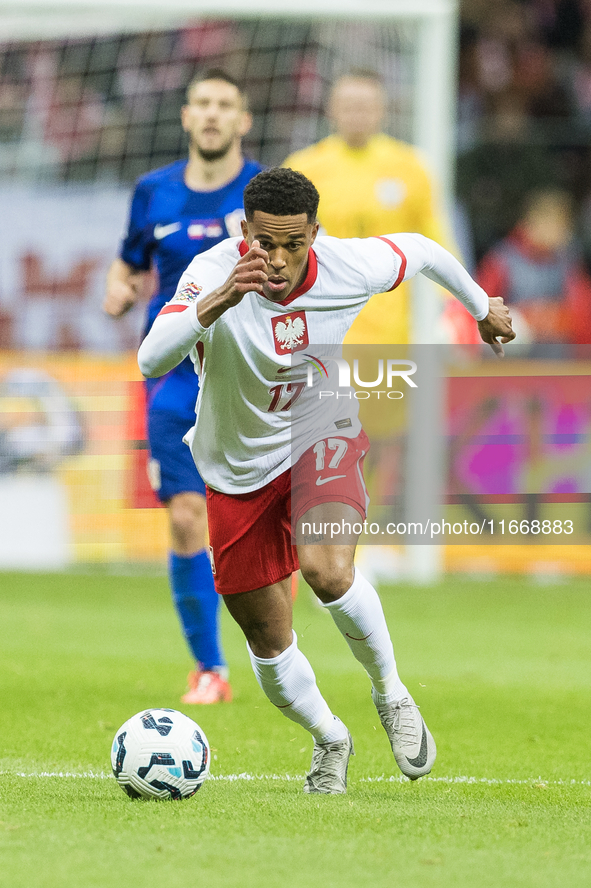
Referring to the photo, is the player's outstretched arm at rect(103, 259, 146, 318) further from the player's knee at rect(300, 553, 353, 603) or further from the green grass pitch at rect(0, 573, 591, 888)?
the player's knee at rect(300, 553, 353, 603)

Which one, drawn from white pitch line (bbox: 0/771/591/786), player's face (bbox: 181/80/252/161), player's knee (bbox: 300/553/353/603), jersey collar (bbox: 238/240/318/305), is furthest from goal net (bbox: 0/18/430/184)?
player's knee (bbox: 300/553/353/603)

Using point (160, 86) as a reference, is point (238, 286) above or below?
below

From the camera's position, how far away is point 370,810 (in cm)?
397

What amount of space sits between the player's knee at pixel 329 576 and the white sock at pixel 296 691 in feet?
0.90

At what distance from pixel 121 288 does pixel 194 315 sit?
261cm

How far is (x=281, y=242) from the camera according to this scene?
4.05 meters

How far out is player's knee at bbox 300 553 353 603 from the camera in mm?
4199

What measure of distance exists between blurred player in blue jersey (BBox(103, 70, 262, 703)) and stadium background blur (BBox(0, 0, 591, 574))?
5.24 metres

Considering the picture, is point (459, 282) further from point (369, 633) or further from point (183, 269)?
point (183, 269)

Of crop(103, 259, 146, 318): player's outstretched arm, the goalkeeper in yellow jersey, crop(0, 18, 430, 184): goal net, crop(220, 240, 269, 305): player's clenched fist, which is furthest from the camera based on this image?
crop(0, 18, 430, 184): goal net

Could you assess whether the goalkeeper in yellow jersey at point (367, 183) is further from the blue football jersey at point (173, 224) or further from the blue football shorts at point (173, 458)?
the blue football shorts at point (173, 458)

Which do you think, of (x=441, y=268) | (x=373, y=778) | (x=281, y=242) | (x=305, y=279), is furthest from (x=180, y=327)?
(x=373, y=778)

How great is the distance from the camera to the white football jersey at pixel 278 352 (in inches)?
165

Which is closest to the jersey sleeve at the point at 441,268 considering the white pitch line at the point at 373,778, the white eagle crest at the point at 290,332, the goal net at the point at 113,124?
the white eagle crest at the point at 290,332
